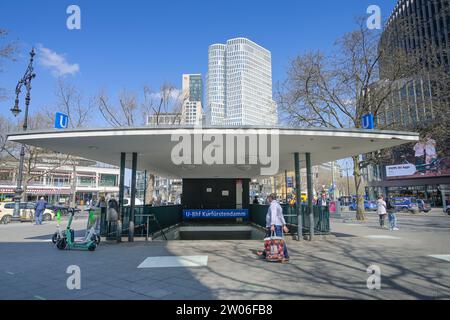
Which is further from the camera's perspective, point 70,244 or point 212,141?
point 212,141

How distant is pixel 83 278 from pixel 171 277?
1.83 metres

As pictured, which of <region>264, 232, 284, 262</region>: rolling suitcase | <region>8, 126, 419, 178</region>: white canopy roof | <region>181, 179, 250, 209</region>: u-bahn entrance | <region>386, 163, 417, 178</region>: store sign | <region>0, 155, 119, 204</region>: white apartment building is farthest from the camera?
<region>0, 155, 119, 204</region>: white apartment building

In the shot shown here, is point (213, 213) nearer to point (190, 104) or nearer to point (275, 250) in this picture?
point (275, 250)

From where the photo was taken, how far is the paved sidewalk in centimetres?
494

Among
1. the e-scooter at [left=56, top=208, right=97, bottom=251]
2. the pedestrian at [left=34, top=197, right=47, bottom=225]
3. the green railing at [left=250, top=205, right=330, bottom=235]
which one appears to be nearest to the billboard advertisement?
the green railing at [left=250, top=205, right=330, bottom=235]

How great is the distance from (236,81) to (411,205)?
63.1 metres

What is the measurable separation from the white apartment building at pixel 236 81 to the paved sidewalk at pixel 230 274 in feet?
148

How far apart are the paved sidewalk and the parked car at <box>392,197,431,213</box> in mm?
28779

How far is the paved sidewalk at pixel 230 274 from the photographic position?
4.94m

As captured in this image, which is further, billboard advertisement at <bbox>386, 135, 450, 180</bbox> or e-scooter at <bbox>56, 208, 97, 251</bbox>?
billboard advertisement at <bbox>386, 135, 450, 180</bbox>

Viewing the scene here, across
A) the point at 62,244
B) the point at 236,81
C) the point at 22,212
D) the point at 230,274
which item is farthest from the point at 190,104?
the point at 236,81

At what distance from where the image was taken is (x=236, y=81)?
87375mm

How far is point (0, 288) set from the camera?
534 cm

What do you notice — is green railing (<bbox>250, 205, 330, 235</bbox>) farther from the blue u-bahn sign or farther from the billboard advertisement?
the billboard advertisement
